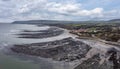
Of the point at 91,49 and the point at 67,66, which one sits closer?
the point at 67,66

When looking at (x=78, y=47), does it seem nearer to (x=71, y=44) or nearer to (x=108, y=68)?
(x=71, y=44)

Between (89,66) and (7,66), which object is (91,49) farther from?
(7,66)

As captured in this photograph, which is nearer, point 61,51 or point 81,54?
point 81,54

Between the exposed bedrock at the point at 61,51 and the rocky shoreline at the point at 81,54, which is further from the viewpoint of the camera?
the exposed bedrock at the point at 61,51

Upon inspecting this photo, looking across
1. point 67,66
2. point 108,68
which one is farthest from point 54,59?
point 108,68

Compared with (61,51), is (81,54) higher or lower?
lower

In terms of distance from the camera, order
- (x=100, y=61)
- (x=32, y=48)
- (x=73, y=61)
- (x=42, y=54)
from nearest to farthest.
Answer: (x=100, y=61), (x=73, y=61), (x=42, y=54), (x=32, y=48)

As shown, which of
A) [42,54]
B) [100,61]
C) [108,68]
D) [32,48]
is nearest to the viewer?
[108,68]

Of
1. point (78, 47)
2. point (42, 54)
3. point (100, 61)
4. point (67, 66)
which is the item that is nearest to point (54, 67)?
point (67, 66)

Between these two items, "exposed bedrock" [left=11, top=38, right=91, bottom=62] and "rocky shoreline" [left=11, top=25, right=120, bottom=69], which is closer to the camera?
"rocky shoreline" [left=11, top=25, right=120, bottom=69]
